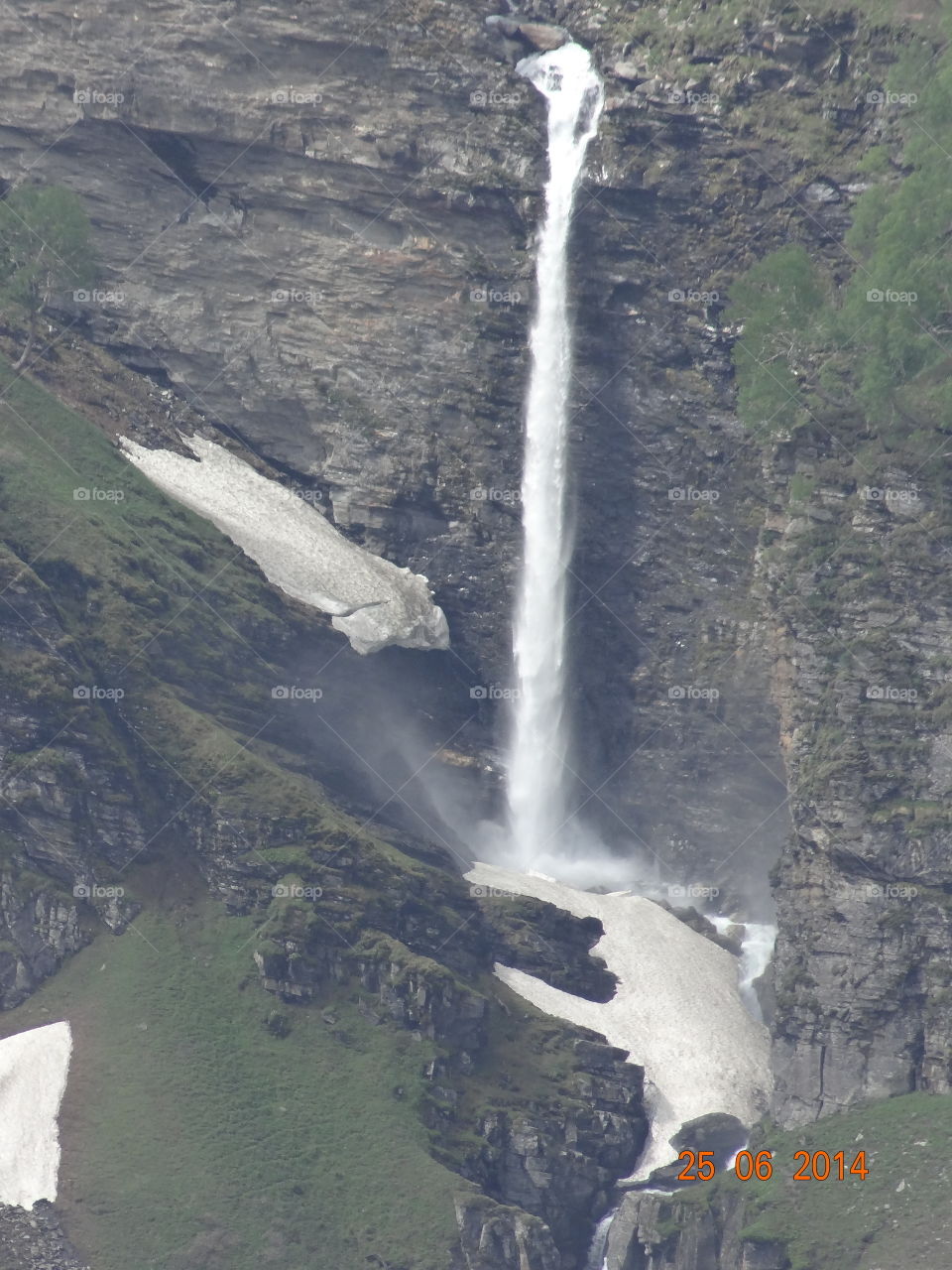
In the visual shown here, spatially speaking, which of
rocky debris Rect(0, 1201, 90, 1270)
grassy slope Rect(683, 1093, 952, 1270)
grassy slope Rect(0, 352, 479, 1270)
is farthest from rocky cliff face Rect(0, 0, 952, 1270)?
rocky debris Rect(0, 1201, 90, 1270)

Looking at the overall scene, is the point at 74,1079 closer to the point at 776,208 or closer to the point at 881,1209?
the point at 881,1209

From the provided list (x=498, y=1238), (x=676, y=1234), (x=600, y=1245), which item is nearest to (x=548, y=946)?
(x=600, y=1245)

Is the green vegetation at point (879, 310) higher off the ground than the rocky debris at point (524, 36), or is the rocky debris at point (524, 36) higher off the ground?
the rocky debris at point (524, 36)

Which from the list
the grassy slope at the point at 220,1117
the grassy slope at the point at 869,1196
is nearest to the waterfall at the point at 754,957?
the grassy slope at the point at 869,1196

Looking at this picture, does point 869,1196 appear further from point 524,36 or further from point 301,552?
point 524,36

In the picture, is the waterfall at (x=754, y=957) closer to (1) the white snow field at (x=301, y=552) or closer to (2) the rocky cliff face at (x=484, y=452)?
(2) the rocky cliff face at (x=484, y=452)

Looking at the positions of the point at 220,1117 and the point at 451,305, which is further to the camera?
the point at 451,305
